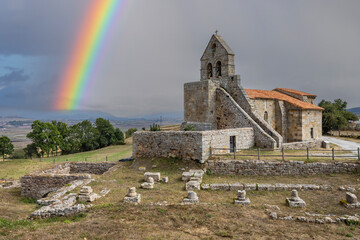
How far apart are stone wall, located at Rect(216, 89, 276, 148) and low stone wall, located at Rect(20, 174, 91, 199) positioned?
14.3m

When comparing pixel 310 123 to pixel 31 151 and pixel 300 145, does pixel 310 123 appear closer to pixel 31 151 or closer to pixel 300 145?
pixel 300 145

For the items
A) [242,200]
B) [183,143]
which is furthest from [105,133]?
[242,200]

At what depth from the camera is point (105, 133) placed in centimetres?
6462

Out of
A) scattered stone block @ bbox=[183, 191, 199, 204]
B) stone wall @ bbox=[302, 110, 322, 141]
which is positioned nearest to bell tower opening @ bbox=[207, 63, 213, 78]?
stone wall @ bbox=[302, 110, 322, 141]

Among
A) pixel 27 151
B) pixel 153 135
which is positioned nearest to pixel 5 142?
pixel 27 151

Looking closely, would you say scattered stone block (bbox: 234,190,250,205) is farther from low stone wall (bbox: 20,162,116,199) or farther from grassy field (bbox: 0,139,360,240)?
low stone wall (bbox: 20,162,116,199)

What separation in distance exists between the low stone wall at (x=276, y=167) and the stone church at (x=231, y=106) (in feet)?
21.2

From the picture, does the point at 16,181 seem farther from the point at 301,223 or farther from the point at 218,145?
the point at 301,223

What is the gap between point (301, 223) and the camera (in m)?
8.96

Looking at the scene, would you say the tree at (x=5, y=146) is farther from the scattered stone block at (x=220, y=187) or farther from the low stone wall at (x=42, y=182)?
the scattered stone block at (x=220, y=187)

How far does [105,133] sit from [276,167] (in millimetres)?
55122

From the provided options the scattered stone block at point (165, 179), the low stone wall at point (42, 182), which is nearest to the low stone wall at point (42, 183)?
the low stone wall at point (42, 182)

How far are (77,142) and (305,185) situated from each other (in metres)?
54.4

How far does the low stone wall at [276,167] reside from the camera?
16.2 m
